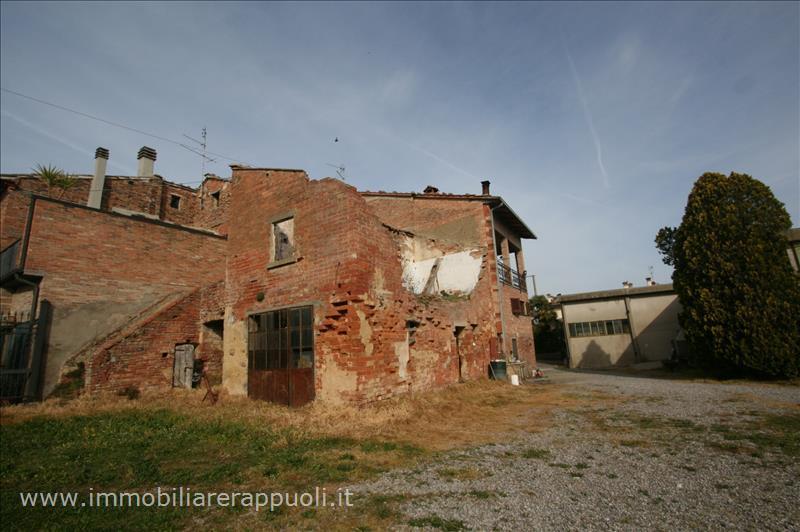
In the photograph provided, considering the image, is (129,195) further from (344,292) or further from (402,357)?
(402,357)

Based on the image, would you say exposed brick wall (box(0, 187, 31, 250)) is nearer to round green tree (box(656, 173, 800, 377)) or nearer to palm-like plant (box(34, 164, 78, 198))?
palm-like plant (box(34, 164, 78, 198))

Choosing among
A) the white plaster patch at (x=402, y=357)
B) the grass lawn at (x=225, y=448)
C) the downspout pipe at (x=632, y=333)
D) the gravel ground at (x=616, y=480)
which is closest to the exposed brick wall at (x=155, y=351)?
the grass lawn at (x=225, y=448)

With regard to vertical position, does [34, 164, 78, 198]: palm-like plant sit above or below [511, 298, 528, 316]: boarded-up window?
above

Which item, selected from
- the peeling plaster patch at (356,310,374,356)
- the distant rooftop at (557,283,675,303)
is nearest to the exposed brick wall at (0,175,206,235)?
the peeling plaster patch at (356,310,374,356)

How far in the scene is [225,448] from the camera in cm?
630

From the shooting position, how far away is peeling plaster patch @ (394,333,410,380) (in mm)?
9305

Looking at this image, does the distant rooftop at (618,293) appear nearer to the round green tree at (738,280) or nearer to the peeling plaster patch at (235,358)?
the round green tree at (738,280)

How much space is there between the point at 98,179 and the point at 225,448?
19.4 m

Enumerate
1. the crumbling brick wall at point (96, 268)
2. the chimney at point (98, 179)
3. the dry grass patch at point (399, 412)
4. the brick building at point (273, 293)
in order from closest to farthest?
1. the dry grass patch at point (399, 412)
2. the brick building at point (273, 293)
3. the crumbling brick wall at point (96, 268)
4. the chimney at point (98, 179)

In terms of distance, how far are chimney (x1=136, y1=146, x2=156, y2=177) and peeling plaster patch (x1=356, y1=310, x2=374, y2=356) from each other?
68.5 feet

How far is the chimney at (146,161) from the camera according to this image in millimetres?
22516

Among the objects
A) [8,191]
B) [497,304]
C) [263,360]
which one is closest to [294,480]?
[263,360]

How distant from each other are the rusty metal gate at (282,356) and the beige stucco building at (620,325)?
2022cm

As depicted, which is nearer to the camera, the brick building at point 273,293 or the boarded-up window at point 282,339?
the brick building at point 273,293
